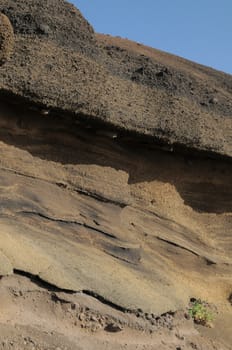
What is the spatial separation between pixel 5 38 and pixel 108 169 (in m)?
1.89

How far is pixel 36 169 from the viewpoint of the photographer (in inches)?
243

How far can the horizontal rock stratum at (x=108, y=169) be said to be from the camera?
579 centimetres

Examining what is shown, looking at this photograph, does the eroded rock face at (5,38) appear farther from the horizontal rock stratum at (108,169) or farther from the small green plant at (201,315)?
the small green plant at (201,315)

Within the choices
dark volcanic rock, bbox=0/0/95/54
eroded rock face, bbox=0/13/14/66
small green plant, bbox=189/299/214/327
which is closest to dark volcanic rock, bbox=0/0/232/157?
dark volcanic rock, bbox=0/0/95/54

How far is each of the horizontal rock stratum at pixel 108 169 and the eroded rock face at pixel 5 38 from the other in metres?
0.11

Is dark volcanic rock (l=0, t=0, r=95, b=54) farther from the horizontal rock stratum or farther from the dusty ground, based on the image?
the dusty ground

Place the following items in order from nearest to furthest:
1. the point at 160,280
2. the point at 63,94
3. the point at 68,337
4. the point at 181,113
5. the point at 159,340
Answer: the point at 68,337
the point at 159,340
the point at 63,94
the point at 160,280
the point at 181,113

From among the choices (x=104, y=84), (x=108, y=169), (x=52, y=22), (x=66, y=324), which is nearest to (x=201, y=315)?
(x=108, y=169)

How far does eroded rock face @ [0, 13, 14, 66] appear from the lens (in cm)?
581

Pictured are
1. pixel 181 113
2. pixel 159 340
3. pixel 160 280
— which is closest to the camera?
pixel 159 340

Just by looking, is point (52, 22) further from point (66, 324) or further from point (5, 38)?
point (66, 324)

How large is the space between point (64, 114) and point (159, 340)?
8.28 ft

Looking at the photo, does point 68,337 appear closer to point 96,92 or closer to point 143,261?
point 143,261

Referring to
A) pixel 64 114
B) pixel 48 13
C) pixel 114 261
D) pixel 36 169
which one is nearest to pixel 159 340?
pixel 114 261
